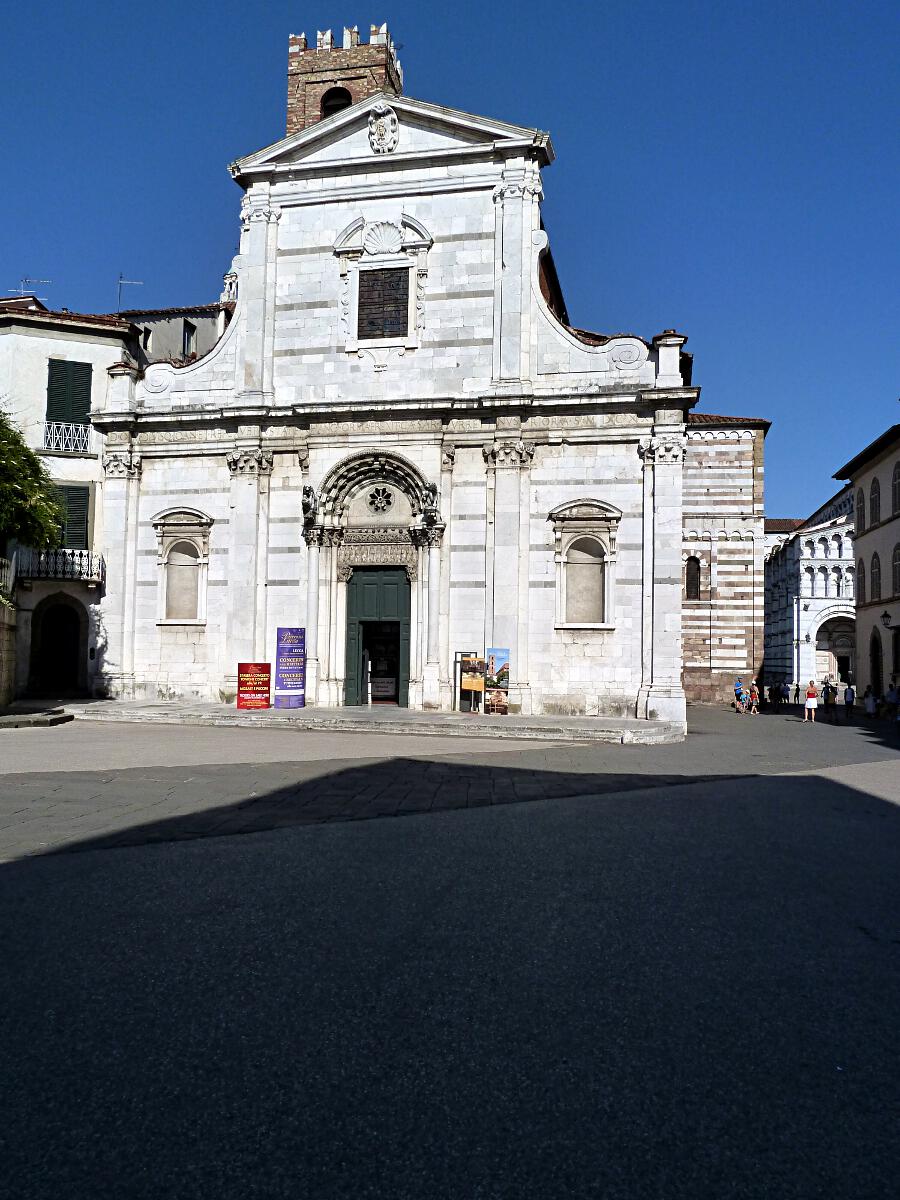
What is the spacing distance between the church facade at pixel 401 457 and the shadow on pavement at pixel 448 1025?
47.8ft

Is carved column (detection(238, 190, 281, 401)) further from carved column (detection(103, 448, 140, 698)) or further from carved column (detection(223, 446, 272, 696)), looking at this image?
carved column (detection(103, 448, 140, 698))

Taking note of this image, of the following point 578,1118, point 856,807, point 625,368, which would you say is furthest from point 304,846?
point 625,368

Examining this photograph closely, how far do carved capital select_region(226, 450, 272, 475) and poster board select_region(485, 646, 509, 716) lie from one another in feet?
25.4

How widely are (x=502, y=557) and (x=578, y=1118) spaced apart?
18483mm

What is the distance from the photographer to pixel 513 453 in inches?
836

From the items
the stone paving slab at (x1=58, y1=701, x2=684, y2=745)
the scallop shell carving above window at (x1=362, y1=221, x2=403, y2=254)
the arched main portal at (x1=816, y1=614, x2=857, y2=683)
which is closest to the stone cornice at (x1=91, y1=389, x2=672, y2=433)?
the scallop shell carving above window at (x1=362, y1=221, x2=403, y2=254)

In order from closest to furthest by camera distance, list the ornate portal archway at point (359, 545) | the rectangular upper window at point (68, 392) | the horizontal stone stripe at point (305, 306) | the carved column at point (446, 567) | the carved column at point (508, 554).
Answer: the carved column at point (508, 554) < the carved column at point (446, 567) < the ornate portal archway at point (359, 545) < the horizontal stone stripe at point (305, 306) < the rectangular upper window at point (68, 392)

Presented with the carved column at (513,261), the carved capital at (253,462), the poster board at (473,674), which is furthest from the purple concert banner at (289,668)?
the carved column at (513,261)

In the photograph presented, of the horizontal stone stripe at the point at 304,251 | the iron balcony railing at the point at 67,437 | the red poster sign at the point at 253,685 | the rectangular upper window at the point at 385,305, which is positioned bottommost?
the red poster sign at the point at 253,685

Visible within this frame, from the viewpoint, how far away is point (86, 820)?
7727 millimetres

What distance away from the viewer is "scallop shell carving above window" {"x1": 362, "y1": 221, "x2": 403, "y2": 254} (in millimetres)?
22594

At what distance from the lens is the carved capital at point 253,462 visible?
2259 cm

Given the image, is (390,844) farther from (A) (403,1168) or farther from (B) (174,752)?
(B) (174,752)

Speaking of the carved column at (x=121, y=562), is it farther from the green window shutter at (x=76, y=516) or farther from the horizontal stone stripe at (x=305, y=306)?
the horizontal stone stripe at (x=305, y=306)
